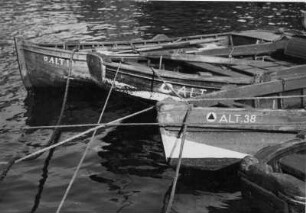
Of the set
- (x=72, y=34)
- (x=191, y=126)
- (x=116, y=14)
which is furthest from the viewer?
(x=116, y=14)

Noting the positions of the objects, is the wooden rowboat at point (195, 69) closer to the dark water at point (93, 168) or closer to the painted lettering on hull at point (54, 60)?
the dark water at point (93, 168)

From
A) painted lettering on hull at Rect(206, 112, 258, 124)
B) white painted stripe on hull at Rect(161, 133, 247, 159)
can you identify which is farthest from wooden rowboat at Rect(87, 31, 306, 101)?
white painted stripe on hull at Rect(161, 133, 247, 159)

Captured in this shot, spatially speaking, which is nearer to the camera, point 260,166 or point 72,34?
point 260,166

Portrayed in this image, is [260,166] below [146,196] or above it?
above

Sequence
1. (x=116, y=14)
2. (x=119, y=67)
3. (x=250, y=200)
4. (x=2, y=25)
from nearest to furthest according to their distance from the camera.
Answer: (x=250, y=200), (x=119, y=67), (x=2, y=25), (x=116, y=14)

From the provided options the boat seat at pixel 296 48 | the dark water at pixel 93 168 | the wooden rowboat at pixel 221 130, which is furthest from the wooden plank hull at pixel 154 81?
the boat seat at pixel 296 48

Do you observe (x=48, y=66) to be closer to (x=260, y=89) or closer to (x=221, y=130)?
(x=260, y=89)

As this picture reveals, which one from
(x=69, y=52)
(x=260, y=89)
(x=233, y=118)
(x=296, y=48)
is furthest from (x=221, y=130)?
(x=69, y=52)

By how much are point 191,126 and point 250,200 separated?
1809 millimetres

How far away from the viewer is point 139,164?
1048cm

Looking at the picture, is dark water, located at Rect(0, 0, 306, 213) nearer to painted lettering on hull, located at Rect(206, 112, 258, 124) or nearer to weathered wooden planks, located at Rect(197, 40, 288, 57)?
painted lettering on hull, located at Rect(206, 112, 258, 124)

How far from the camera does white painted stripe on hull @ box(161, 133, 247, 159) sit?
29.3ft

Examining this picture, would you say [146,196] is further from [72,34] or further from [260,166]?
[72,34]

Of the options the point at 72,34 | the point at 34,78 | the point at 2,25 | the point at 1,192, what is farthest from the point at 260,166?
the point at 2,25
